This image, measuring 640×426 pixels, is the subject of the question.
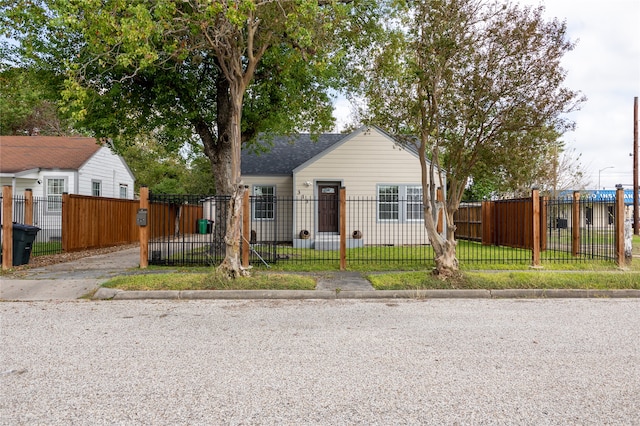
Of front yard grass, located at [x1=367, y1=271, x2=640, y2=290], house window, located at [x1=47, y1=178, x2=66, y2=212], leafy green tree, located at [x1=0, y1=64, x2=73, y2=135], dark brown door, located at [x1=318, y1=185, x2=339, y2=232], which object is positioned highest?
leafy green tree, located at [x1=0, y1=64, x2=73, y2=135]

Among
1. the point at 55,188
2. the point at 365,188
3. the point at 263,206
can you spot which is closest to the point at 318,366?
the point at 365,188

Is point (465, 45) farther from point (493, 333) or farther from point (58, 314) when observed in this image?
point (58, 314)

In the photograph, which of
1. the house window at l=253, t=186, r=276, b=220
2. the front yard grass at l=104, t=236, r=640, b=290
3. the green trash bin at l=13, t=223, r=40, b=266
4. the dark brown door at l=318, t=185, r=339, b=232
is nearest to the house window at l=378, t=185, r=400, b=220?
the dark brown door at l=318, t=185, r=339, b=232

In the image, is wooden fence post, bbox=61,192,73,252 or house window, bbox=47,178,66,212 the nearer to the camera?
wooden fence post, bbox=61,192,73,252

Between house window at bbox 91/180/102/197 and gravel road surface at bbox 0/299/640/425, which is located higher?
house window at bbox 91/180/102/197

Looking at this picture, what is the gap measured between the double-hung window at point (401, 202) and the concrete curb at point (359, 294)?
975 cm

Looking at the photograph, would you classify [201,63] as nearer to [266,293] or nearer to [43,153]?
[266,293]

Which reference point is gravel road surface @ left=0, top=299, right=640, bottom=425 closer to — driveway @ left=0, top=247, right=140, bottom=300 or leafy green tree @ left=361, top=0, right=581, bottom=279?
driveway @ left=0, top=247, right=140, bottom=300

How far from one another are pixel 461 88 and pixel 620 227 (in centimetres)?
571

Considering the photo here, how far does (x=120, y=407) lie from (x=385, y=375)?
2.28 metres

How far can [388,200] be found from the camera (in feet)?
61.5

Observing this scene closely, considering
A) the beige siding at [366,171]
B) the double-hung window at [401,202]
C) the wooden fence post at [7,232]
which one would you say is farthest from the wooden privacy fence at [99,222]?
the double-hung window at [401,202]

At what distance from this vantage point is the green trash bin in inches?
457

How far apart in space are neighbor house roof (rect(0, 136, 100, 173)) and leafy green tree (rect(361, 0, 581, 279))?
16.7 m
